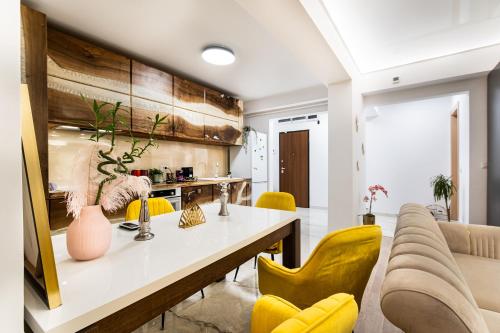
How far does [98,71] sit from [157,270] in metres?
2.61

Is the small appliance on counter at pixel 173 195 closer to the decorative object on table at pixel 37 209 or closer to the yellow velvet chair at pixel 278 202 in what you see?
the yellow velvet chair at pixel 278 202

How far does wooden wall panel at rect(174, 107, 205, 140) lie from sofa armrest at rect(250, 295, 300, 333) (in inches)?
119

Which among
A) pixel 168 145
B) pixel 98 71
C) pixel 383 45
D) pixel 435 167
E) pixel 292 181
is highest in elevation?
pixel 383 45

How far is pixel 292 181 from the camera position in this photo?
6500 mm

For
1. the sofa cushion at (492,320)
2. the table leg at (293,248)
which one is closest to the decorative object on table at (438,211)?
the sofa cushion at (492,320)

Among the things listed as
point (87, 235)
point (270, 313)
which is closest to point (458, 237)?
point (270, 313)

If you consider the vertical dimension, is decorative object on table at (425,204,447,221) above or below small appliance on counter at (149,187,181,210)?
below

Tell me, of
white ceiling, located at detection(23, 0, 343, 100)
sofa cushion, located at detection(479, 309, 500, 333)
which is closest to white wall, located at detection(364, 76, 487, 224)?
white ceiling, located at detection(23, 0, 343, 100)

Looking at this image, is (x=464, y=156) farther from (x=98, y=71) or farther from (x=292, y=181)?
(x=98, y=71)

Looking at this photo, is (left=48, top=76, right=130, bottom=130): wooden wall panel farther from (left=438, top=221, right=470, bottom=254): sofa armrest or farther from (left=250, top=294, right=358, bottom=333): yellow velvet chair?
(left=438, top=221, right=470, bottom=254): sofa armrest

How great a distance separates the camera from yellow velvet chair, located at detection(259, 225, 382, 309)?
1048mm

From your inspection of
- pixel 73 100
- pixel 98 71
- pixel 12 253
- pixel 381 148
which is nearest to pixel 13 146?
pixel 12 253

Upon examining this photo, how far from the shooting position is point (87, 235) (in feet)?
2.71

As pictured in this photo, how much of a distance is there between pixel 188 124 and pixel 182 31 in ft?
4.77
